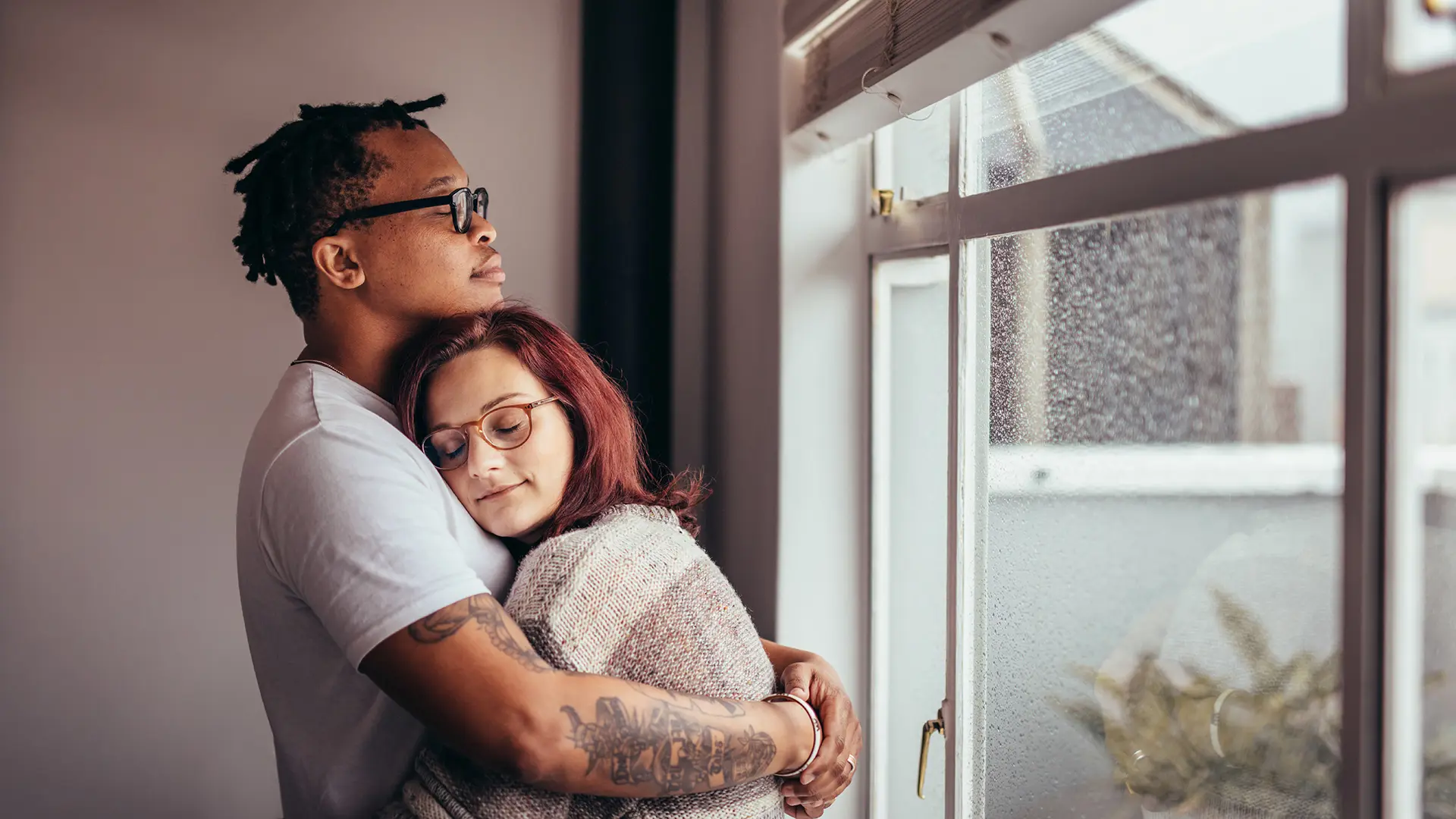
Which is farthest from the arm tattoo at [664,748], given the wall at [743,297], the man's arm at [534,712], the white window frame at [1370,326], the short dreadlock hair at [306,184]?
the short dreadlock hair at [306,184]

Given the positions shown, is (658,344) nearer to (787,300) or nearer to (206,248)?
(787,300)

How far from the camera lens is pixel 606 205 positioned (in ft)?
7.84

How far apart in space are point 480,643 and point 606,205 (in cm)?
155

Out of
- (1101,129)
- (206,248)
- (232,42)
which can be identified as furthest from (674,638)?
(232,42)

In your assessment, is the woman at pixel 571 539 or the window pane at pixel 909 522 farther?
the window pane at pixel 909 522

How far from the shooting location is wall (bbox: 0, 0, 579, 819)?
2230 millimetres

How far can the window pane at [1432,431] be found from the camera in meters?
0.74

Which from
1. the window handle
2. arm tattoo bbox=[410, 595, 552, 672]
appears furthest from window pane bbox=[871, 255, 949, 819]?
arm tattoo bbox=[410, 595, 552, 672]

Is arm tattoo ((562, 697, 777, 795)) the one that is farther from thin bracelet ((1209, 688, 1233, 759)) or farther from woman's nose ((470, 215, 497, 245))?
woman's nose ((470, 215, 497, 245))

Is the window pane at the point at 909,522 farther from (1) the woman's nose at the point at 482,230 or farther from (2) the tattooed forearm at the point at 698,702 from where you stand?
(1) the woman's nose at the point at 482,230

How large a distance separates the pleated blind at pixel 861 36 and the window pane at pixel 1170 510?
29 cm

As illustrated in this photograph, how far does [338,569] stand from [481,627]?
18 centimetres

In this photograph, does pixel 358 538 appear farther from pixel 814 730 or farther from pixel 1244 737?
pixel 1244 737

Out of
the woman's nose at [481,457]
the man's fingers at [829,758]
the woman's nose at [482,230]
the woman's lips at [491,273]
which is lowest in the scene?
the man's fingers at [829,758]
